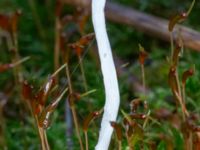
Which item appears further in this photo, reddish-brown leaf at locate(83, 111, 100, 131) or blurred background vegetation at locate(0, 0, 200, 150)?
blurred background vegetation at locate(0, 0, 200, 150)

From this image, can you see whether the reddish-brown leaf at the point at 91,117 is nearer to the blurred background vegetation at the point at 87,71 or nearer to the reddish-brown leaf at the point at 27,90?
the reddish-brown leaf at the point at 27,90

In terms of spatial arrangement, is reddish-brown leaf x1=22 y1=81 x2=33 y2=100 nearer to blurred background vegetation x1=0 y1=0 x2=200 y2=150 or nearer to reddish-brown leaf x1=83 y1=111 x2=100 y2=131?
reddish-brown leaf x1=83 y1=111 x2=100 y2=131

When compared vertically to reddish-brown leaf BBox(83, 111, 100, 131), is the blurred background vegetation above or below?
below

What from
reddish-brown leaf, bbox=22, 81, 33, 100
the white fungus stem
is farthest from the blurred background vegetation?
reddish-brown leaf, bbox=22, 81, 33, 100

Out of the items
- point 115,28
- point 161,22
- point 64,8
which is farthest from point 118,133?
point 64,8

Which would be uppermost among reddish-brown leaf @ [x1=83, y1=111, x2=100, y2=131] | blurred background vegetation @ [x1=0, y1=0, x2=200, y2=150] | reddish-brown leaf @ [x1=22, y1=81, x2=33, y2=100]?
reddish-brown leaf @ [x1=22, y1=81, x2=33, y2=100]

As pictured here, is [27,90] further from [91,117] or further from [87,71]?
[87,71]

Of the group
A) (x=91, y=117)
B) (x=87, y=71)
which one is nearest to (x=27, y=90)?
(x=91, y=117)
